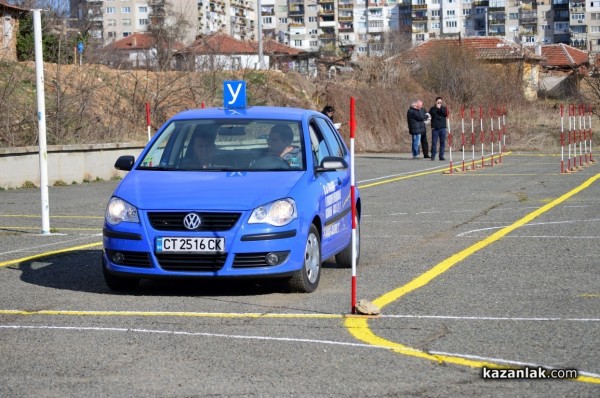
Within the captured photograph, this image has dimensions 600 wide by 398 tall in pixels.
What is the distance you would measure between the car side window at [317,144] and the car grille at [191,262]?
171 centimetres

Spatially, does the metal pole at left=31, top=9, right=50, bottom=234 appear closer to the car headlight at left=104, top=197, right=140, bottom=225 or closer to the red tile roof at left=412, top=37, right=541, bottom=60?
the car headlight at left=104, top=197, right=140, bottom=225

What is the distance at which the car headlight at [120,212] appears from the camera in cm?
973

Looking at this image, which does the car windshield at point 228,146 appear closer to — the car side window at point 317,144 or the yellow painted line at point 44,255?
the car side window at point 317,144

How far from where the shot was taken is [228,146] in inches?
428

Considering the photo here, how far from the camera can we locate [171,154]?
432 inches

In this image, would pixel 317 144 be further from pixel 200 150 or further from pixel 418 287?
pixel 418 287

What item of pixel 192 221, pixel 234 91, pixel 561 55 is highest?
pixel 561 55

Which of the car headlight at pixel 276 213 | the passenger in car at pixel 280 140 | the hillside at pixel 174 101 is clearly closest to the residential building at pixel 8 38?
the hillside at pixel 174 101

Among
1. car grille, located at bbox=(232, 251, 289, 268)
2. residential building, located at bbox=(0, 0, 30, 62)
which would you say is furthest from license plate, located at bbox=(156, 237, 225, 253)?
residential building, located at bbox=(0, 0, 30, 62)

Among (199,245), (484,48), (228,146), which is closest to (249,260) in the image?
(199,245)

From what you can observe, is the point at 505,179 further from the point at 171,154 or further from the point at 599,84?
the point at 599,84

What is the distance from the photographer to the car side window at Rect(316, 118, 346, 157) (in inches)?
461

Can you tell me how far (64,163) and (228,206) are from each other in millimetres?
18335

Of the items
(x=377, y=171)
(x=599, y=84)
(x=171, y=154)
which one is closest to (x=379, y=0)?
(x=599, y=84)
